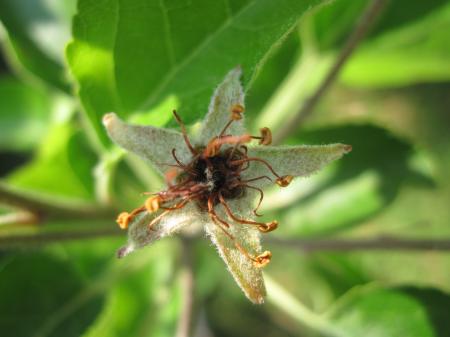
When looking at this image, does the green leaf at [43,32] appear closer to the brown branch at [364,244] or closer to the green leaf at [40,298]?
the green leaf at [40,298]

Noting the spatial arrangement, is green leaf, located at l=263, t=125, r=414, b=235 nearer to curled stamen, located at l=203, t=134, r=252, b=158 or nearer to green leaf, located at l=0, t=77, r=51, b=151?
curled stamen, located at l=203, t=134, r=252, b=158

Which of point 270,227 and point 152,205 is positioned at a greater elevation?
point 152,205

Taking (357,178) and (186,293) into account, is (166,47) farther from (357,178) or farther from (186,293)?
(357,178)

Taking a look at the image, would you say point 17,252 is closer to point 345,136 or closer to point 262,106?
point 262,106

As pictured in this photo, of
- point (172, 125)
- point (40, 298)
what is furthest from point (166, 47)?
point (40, 298)

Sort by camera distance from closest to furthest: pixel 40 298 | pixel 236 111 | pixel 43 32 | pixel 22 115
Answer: pixel 236 111 < pixel 40 298 < pixel 43 32 < pixel 22 115
